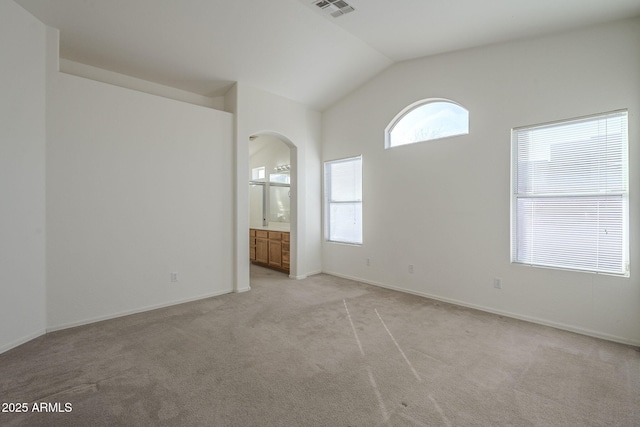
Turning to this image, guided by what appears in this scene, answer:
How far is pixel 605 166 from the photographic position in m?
2.99

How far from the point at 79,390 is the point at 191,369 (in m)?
0.73

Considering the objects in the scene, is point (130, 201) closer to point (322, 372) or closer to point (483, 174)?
point (322, 372)

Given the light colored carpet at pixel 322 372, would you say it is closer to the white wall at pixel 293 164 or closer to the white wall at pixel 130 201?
the white wall at pixel 130 201

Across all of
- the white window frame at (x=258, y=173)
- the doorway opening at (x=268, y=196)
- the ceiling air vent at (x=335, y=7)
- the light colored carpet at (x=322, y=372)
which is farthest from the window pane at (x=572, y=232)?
the white window frame at (x=258, y=173)

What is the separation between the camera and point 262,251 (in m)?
6.57

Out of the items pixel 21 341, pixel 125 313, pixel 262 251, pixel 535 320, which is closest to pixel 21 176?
pixel 21 341

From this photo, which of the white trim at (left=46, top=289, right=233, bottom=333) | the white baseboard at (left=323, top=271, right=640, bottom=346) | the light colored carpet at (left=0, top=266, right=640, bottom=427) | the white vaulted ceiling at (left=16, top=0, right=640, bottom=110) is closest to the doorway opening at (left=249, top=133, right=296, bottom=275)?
the white trim at (left=46, top=289, right=233, bottom=333)

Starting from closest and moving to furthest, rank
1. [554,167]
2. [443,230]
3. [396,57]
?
[554,167] → [443,230] → [396,57]

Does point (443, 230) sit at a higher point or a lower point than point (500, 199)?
lower

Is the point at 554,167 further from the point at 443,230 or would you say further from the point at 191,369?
the point at 191,369

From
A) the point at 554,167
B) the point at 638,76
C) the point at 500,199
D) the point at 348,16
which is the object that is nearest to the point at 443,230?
the point at 500,199

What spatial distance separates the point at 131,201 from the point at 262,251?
3.24m

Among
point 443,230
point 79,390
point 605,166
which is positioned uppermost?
point 605,166

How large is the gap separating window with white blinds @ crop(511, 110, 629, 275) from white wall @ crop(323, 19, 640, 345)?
0.10 metres
